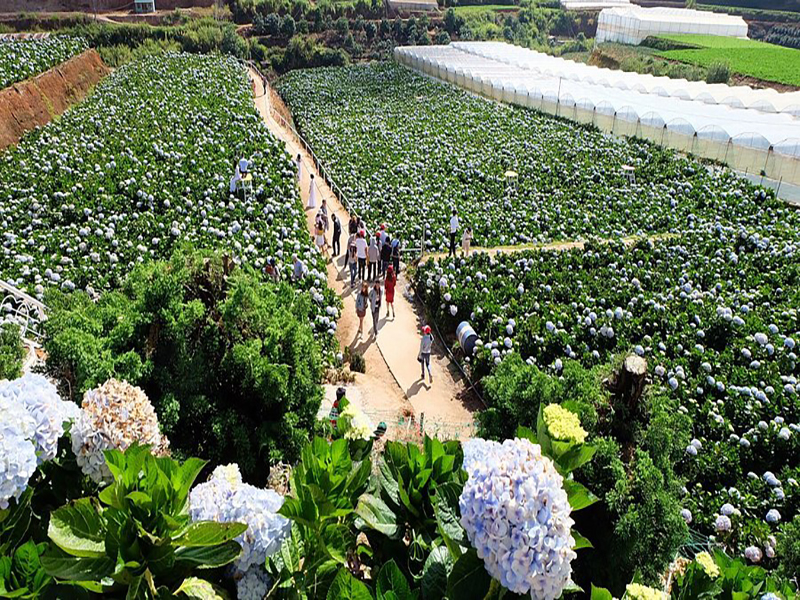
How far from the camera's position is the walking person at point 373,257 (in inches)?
615

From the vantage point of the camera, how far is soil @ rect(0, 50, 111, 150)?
24594 mm

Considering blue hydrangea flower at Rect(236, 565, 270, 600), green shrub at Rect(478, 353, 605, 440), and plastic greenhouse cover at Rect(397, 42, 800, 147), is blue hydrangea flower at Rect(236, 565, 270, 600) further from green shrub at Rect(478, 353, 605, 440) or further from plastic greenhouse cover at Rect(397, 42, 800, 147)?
plastic greenhouse cover at Rect(397, 42, 800, 147)

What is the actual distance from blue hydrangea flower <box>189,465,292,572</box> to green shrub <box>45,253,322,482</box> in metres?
3.34

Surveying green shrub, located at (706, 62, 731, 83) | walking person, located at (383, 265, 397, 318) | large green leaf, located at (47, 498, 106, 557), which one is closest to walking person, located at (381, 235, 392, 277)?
walking person, located at (383, 265, 397, 318)

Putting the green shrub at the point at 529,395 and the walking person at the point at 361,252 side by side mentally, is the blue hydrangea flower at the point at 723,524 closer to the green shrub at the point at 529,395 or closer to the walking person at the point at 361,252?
the green shrub at the point at 529,395

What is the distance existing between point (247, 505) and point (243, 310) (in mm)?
3875

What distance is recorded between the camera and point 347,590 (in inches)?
100

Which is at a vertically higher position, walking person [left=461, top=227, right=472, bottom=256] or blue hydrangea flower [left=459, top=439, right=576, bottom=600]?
blue hydrangea flower [left=459, top=439, right=576, bottom=600]

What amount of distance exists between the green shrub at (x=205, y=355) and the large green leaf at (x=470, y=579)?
13.6 ft

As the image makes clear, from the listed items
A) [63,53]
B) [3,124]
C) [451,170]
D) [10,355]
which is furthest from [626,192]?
[63,53]

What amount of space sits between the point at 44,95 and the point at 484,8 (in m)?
66.4

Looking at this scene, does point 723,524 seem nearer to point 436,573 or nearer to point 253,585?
point 436,573

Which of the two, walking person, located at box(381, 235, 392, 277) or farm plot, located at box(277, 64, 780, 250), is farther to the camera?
farm plot, located at box(277, 64, 780, 250)

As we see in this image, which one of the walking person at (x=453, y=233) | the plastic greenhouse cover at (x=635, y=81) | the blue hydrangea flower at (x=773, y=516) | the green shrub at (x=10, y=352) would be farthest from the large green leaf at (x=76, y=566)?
the plastic greenhouse cover at (x=635, y=81)
